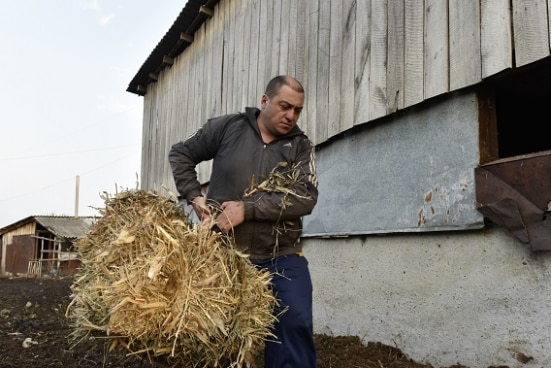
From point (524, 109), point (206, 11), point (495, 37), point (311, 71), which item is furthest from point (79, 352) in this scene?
point (206, 11)

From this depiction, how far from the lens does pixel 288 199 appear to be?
9.33ft

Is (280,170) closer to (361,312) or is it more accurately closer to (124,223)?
(124,223)

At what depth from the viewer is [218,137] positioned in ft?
10.9

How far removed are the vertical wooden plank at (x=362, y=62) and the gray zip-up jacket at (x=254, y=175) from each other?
1.61 metres

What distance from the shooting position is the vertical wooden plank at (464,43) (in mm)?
3537

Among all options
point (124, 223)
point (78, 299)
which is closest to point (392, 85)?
point (124, 223)

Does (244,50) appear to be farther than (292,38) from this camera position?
Yes

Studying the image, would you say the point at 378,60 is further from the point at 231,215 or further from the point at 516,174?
the point at 231,215

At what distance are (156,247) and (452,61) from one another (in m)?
2.72

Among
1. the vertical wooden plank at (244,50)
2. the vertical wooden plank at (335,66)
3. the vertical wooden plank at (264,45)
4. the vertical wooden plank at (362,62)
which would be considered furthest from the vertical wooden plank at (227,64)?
the vertical wooden plank at (362,62)

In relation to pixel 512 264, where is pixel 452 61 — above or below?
above

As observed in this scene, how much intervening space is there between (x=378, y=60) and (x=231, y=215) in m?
2.53

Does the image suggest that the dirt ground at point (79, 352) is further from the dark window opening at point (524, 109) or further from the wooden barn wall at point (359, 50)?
the dark window opening at point (524, 109)

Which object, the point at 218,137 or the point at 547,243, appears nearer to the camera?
the point at 547,243
